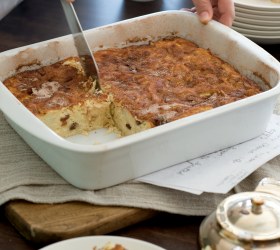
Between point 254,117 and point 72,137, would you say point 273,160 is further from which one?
point 72,137

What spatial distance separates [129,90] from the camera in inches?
74.8

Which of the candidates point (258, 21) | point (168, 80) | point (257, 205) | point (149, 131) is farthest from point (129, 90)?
point (257, 205)

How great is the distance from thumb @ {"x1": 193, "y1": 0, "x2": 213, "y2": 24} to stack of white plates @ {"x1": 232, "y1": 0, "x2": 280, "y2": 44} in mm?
227

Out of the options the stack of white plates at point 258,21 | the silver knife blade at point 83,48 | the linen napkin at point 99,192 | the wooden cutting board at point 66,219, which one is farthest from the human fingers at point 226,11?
the wooden cutting board at point 66,219

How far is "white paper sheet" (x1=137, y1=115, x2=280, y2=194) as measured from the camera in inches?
61.6

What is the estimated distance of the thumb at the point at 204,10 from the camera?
207 centimetres

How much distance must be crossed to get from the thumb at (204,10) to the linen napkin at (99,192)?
62 cm

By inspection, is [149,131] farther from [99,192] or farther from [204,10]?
[204,10]

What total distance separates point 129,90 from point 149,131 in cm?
40

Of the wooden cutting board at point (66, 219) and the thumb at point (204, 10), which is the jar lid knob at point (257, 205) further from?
the thumb at point (204, 10)

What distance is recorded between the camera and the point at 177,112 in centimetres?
176

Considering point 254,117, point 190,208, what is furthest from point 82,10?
point 190,208

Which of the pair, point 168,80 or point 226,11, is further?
point 226,11

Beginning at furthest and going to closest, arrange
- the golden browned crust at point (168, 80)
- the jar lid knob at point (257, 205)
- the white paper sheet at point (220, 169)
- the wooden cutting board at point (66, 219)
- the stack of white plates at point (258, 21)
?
Result: the stack of white plates at point (258, 21) < the golden browned crust at point (168, 80) < the white paper sheet at point (220, 169) < the wooden cutting board at point (66, 219) < the jar lid knob at point (257, 205)
